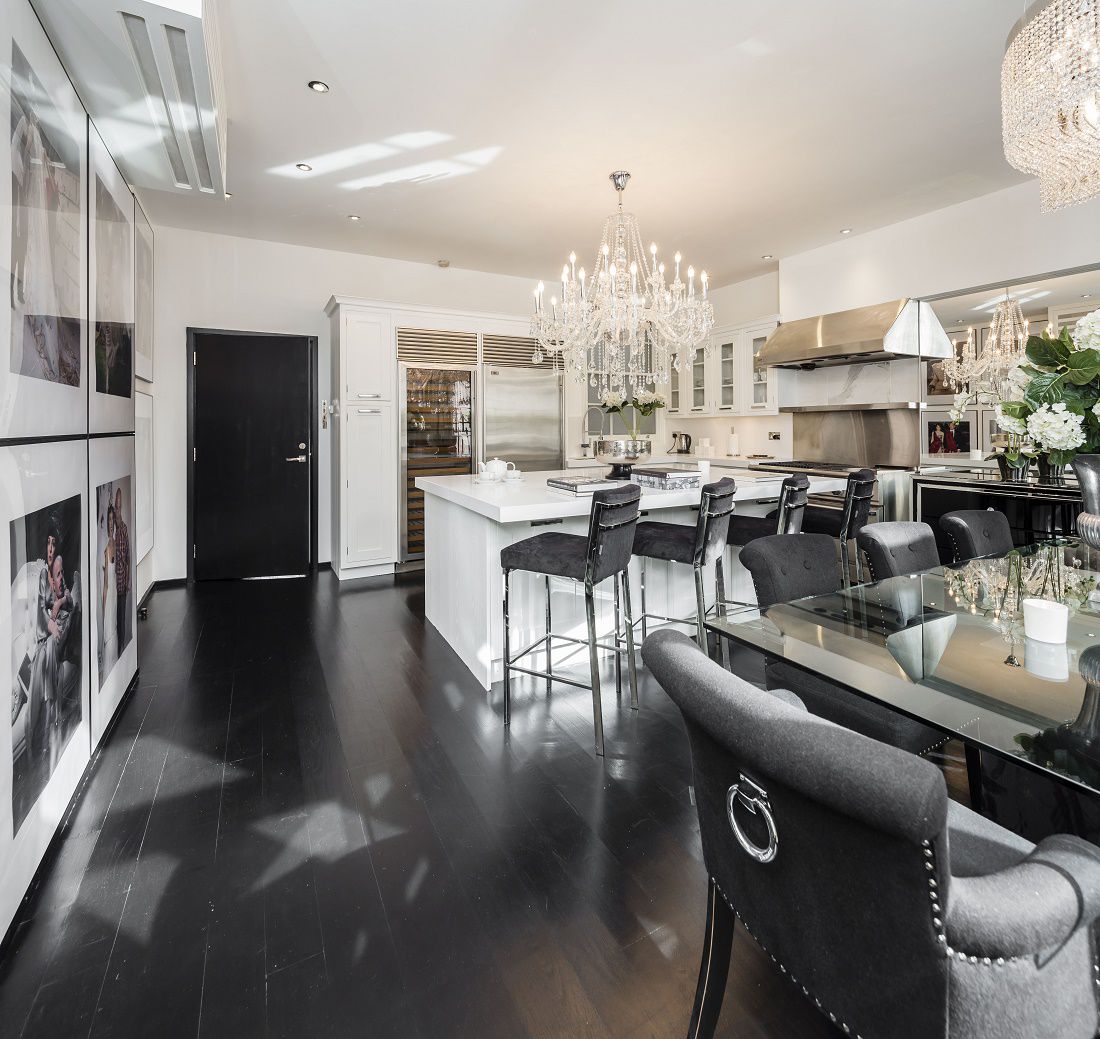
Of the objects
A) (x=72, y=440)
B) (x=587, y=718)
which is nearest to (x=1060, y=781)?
(x=587, y=718)

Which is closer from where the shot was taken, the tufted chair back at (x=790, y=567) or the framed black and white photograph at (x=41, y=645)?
the framed black and white photograph at (x=41, y=645)

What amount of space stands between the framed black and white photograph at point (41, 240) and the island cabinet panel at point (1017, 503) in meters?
3.89

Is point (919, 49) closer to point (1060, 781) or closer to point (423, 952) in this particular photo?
point (1060, 781)

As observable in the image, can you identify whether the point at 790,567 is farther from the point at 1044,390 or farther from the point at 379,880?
the point at 379,880

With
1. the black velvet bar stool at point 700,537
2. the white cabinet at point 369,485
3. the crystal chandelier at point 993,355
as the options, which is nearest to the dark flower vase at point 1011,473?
the crystal chandelier at point 993,355

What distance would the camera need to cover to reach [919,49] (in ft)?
8.77

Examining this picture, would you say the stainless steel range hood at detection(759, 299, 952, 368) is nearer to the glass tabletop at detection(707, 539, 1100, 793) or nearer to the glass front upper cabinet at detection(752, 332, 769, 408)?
the glass front upper cabinet at detection(752, 332, 769, 408)

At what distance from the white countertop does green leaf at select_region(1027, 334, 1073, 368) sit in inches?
58.4

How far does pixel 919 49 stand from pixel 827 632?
9.11 ft

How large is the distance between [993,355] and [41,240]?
17.3 feet

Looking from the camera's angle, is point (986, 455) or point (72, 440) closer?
point (72, 440)

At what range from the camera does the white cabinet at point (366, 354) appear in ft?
16.7

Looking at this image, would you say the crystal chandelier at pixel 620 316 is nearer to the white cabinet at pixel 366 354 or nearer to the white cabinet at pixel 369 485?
the white cabinet at pixel 366 354

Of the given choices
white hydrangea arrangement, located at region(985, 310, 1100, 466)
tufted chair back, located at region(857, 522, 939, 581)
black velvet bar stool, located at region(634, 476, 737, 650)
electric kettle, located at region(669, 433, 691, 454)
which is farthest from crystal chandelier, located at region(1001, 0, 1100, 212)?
electric kettle, located at region(669, 433, 691, 454)
